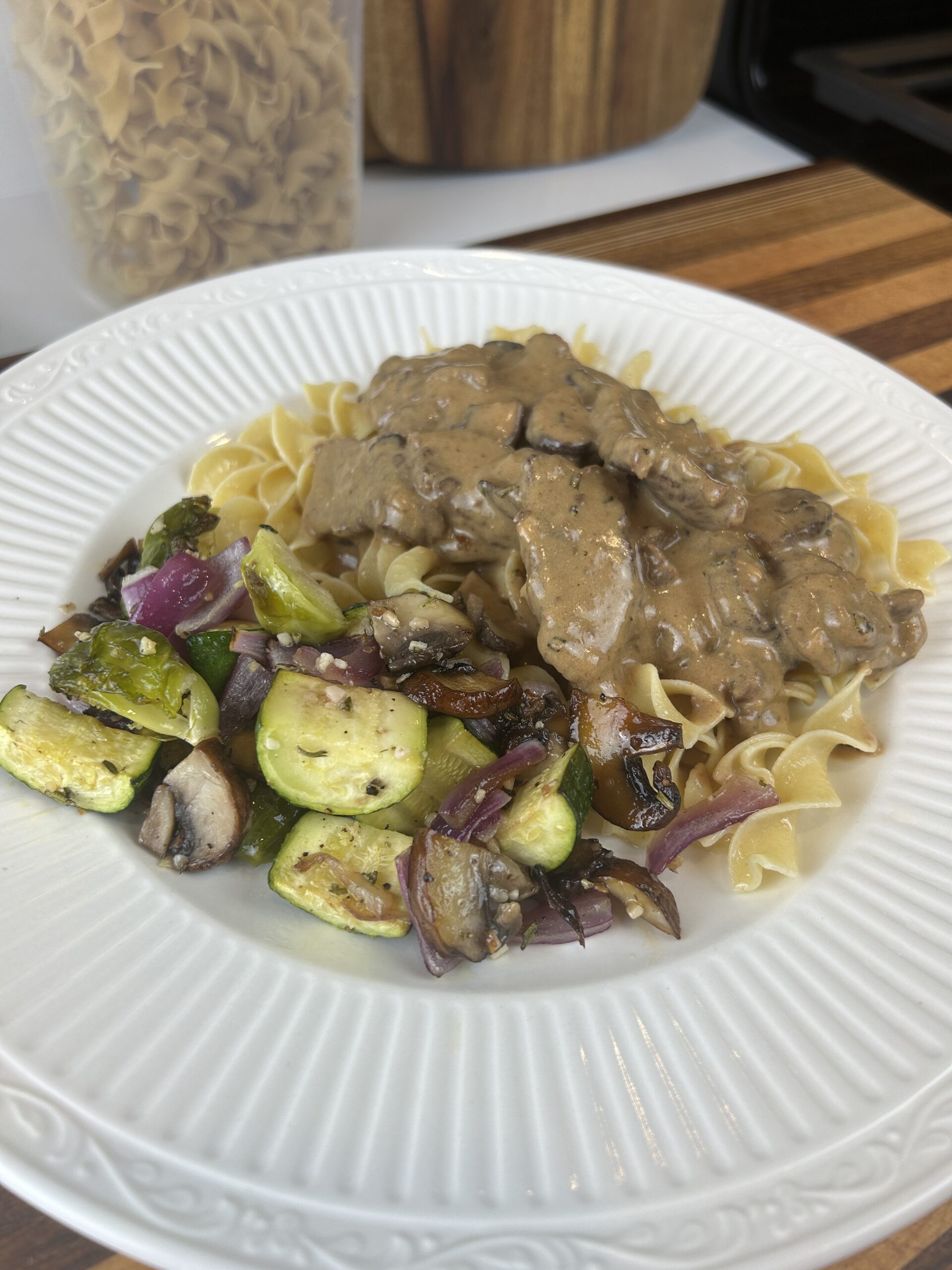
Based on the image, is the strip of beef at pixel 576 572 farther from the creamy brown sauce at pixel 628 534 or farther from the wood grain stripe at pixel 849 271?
the wood grain stripe at pixel 849 271

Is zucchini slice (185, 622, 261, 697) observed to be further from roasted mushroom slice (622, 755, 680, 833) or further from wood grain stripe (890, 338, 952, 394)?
wood grain stripe (890, 338, 952, 394)

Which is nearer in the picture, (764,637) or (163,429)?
(764,637)

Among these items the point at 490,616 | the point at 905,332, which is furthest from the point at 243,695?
the point at 905,332

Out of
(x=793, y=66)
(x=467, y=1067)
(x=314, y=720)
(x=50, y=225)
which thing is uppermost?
(x=793, y=66)

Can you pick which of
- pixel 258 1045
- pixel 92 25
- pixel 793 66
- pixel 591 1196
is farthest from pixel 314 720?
pixel 793 66

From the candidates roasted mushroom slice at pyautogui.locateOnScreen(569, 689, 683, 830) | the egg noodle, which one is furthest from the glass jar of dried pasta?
roasted mushroom slice at pyautogui.locateOnScreen(569, 689, 683, 830)

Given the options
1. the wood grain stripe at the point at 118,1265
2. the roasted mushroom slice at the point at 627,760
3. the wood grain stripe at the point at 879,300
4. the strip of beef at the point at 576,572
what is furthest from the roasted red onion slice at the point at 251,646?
the wood grain stripe at the point at 879,300

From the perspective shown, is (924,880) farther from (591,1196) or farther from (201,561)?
(201,561)
